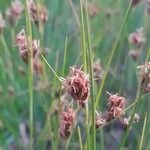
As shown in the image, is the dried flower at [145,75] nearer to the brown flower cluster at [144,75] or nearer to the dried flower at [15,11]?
the brown flower cluster at [144,75]

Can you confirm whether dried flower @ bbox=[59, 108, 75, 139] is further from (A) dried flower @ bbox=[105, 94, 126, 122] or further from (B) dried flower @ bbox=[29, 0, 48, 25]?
(B) dried flower @ bbox=[29, 0, 48, 25]

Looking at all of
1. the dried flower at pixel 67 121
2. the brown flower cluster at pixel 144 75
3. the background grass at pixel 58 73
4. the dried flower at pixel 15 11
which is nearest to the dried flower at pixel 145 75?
the brown flower cluster at pixel 144 75

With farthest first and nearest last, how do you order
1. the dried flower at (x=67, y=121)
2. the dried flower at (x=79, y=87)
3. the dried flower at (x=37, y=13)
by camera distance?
the dried flower at (x=37, y=13) → the dried flower at (x=67, y=121) → the dried flower at (x=79, y=87)

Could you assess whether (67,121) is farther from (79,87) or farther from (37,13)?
(37,13)

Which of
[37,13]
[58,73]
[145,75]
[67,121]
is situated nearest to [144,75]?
[145,75]

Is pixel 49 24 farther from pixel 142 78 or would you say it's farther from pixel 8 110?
pixel 142 78

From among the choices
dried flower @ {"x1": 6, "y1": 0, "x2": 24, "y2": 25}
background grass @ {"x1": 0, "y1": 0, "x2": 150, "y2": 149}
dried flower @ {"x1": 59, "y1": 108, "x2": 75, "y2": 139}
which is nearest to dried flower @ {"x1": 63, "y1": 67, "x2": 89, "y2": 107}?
dried flower @ {"x1": 59, "y1": 108, "x2": 75, "y2": 139}

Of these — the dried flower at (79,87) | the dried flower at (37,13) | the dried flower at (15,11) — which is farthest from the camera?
the dried flower at (15,11)

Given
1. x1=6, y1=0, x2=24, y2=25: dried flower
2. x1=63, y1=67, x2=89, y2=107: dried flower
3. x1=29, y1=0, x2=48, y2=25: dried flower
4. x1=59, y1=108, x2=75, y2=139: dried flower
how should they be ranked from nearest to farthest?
x1=63, y1=67, x2=89, y2=107: dried flower
x1=59, y1=108, x2=75, y2=139: dried flower
x1=29, y1=0, x2=48, y2=25: dried flower
x1=6, y1=0, x2=24, y2=25: dried flower
